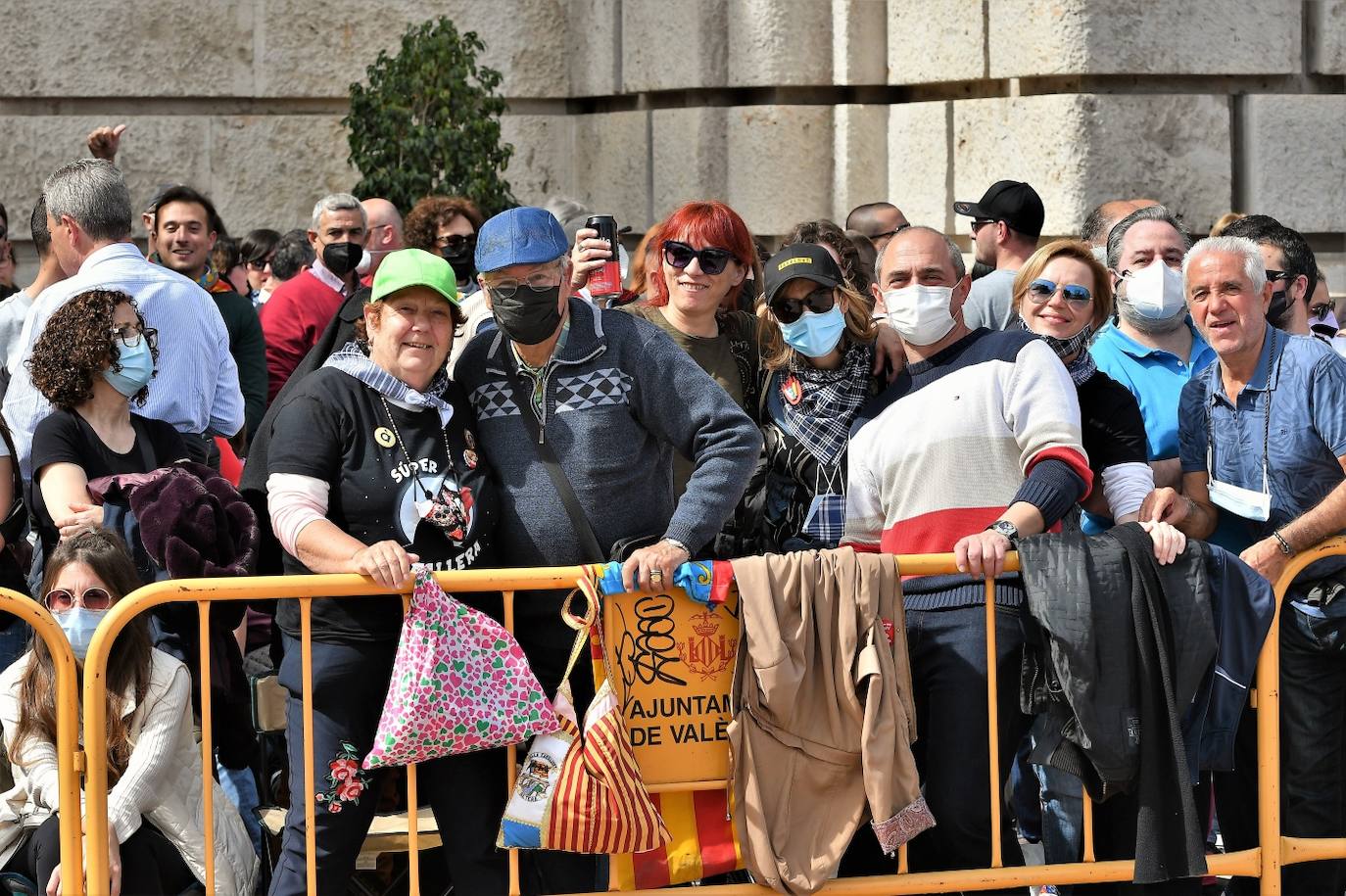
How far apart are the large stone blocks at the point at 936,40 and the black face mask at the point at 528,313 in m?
4.26

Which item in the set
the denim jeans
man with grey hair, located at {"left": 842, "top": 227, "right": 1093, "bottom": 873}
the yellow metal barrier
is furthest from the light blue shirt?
the denim jeans

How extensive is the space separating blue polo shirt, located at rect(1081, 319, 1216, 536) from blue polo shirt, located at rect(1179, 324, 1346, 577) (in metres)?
0.34

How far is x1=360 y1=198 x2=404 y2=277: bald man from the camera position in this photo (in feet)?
25.6

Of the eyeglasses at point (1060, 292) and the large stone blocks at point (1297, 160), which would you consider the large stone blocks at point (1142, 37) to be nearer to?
the large stone blocks at point (1297, 160)

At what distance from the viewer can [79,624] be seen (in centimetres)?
457

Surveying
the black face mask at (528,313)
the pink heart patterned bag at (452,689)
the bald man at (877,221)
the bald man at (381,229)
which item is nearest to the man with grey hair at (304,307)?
the bald man at (381,229)

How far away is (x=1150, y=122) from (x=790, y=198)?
1.77 m

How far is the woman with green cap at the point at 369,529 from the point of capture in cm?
431

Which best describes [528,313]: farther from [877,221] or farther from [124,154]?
[124,154]

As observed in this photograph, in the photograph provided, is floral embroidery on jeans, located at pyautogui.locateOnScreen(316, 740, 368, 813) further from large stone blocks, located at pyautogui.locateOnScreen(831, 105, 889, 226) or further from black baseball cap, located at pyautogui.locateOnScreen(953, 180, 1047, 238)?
large stone blocks, located at pyautogui.locateOnScreen(831, 105, 889, 226)

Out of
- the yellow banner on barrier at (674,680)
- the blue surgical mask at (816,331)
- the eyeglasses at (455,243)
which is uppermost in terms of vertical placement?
the eyeglasses at (455,243)

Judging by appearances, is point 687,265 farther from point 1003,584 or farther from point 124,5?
point 124,5

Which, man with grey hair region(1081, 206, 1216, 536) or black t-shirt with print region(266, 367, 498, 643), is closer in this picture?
black t-shirt with print region(266, 367, 498, 643)

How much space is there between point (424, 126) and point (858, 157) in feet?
6.74
